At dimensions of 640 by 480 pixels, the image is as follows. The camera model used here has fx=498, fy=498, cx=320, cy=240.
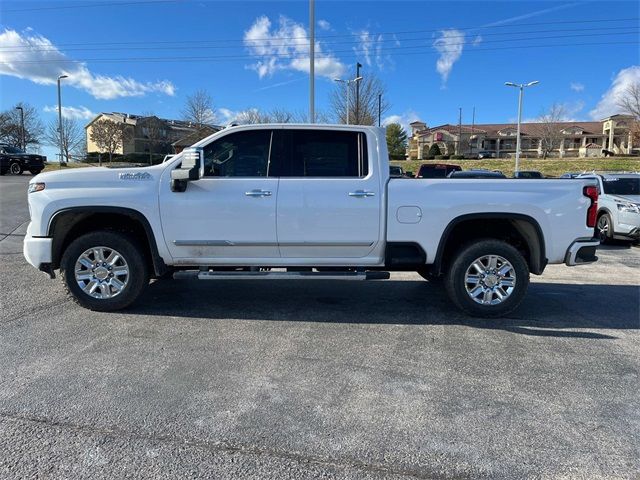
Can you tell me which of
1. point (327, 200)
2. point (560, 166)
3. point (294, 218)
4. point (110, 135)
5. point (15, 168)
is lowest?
point (294, 218)

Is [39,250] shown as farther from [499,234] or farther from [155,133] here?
[155,133]

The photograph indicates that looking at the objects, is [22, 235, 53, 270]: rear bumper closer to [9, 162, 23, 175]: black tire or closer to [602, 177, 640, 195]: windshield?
[602, 177, 640, 195]: windshield

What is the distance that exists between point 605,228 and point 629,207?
78 cm

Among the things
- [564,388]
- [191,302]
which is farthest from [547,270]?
[191,302]

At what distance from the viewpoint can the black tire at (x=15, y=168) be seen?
97.2 ft

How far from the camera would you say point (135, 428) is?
3.06 metres

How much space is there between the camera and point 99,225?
5457 mm

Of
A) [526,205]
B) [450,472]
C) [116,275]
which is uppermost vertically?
[526,205]

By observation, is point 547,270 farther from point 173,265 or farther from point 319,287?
point 173,265

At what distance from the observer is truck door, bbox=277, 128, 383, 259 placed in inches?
202

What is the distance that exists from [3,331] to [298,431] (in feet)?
11.2

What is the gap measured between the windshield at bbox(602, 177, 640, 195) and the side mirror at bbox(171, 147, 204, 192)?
10182mm

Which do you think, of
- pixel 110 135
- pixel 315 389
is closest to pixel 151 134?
pixel 110 135

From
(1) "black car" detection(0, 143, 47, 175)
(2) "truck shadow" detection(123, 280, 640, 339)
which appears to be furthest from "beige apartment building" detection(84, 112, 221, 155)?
(2) "truck shadow" detection(123, 280, 640, 339)
